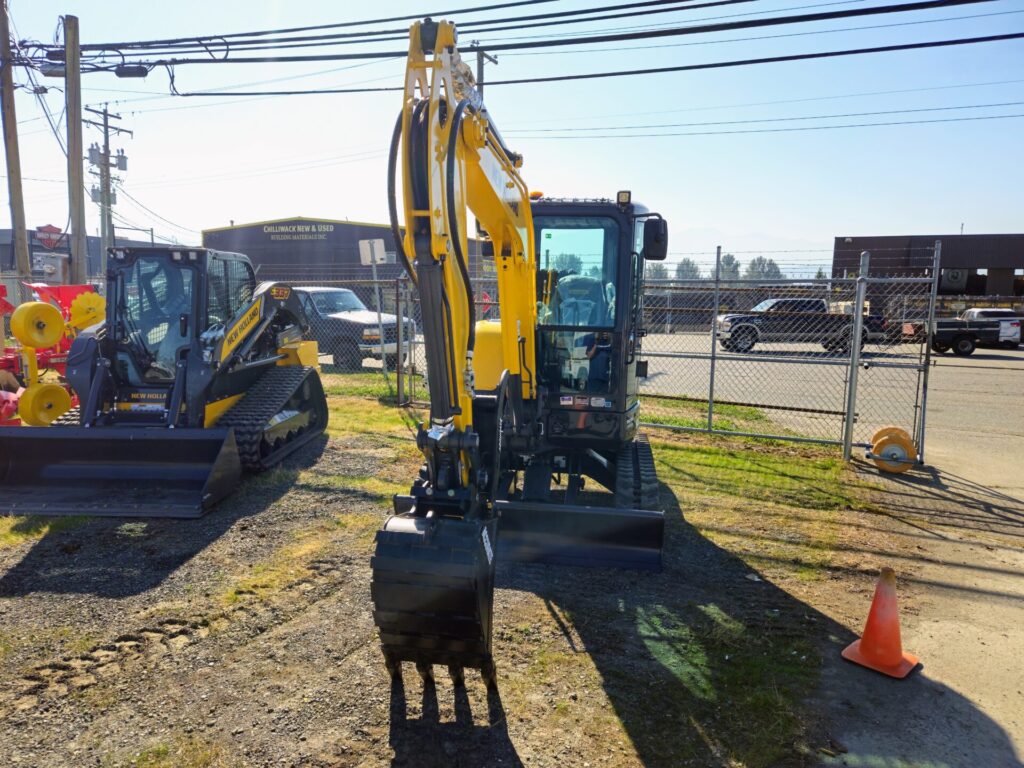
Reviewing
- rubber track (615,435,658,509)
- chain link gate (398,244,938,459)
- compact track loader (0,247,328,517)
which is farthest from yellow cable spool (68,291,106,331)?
rubber track (615,435,658,509)

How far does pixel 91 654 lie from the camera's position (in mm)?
4004

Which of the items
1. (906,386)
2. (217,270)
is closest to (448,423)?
(217,270)

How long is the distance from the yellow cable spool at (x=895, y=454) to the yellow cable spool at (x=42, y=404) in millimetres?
10506

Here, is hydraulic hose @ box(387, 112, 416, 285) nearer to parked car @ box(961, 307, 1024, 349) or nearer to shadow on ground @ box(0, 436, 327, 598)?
shadow on ground @ box(0, 436, 327, 598)

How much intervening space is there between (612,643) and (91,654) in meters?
3.14

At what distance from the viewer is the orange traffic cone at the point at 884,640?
3.93m

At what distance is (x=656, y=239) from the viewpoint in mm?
5402

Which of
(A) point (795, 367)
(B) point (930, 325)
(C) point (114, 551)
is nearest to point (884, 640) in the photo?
(B) point (930, 325)

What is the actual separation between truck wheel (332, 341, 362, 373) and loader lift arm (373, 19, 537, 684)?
1230 centimetres

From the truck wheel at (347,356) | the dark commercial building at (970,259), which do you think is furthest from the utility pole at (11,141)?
the dark commercial building at (970,259)

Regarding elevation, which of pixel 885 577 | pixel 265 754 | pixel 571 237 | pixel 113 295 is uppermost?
pixel 571 237

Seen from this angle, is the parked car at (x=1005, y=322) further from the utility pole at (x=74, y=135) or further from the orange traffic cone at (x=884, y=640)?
the utility pole at (x=74, y=135)

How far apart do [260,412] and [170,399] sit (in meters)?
0.95

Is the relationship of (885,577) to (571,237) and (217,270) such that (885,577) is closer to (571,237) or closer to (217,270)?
(571,237)
